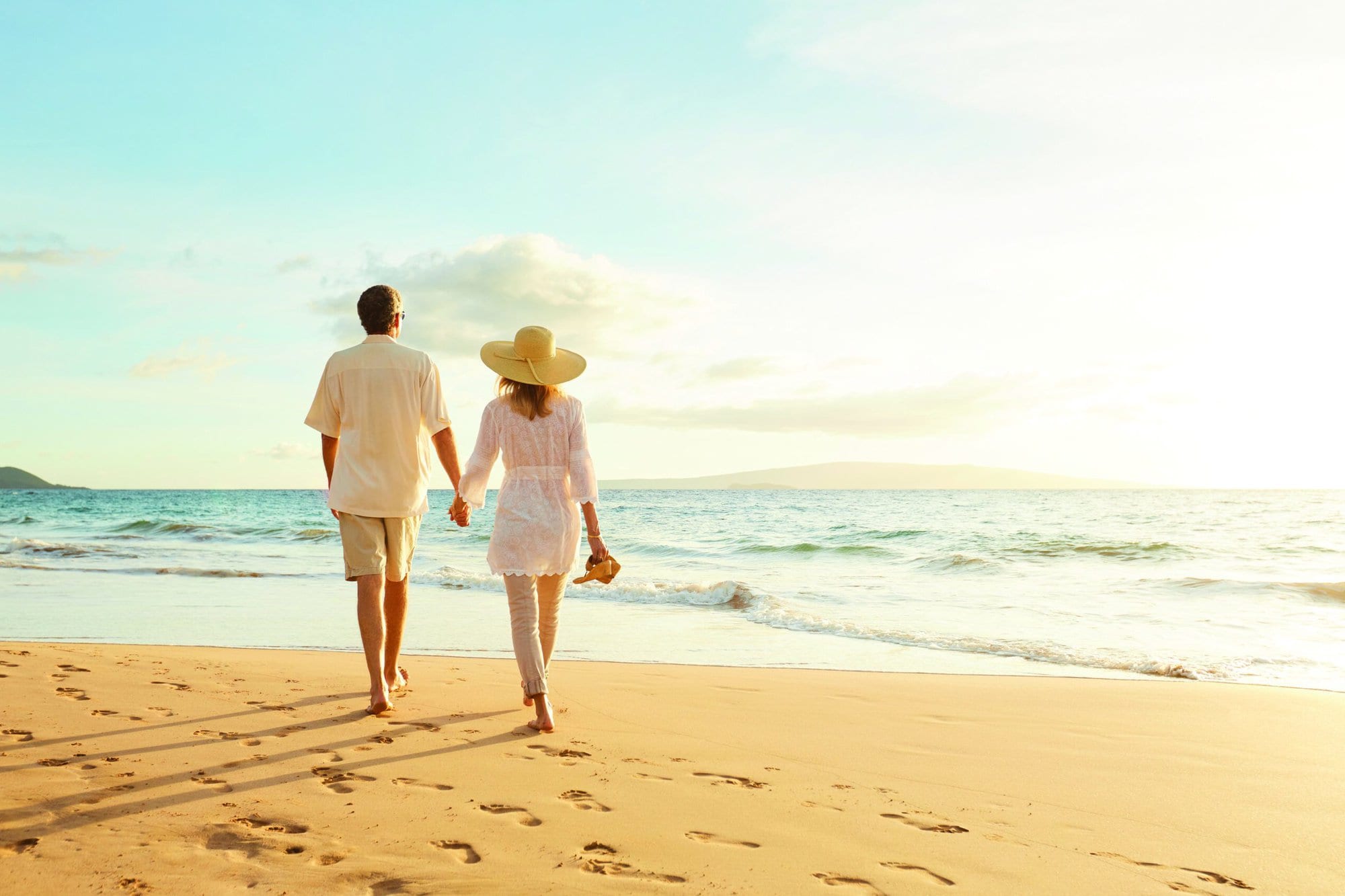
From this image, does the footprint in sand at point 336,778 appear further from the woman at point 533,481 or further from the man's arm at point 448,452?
the man's arm at point 448,452

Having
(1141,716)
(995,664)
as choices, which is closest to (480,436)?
(1141,716)

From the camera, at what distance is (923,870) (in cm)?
266

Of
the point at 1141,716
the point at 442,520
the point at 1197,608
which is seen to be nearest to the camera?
the point at 1141,716

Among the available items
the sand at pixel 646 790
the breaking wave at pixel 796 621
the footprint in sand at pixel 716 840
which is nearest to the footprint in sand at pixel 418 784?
the sand at pixel 646 790

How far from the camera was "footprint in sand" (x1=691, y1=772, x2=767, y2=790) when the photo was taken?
11.2ft

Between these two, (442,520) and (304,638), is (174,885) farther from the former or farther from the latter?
(442,520)

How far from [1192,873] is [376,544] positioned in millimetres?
3505

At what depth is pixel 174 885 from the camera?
2350 millimetres

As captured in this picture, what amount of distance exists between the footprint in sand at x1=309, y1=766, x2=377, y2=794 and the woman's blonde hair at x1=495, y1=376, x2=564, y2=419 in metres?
1.71

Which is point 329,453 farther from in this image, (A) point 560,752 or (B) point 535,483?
(A) point 560,752

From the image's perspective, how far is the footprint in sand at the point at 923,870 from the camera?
2578 mm

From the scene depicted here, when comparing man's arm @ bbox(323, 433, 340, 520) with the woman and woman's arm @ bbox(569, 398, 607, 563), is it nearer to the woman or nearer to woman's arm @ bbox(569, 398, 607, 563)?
the woman

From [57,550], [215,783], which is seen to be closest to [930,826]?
[215,783]

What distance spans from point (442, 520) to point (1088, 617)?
26.4 m
